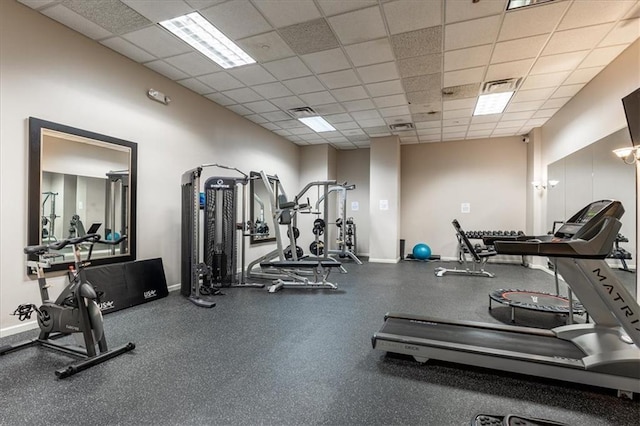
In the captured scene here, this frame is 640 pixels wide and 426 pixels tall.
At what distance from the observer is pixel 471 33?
342 cm

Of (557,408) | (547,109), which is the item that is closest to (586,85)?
(547,109)

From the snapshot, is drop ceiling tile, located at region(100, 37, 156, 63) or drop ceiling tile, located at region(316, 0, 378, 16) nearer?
drop ceiling tile, located at region(316, 0, 378, 16)

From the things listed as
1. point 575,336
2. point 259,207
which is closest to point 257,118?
point 259,207

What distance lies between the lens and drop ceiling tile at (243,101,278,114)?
5659 mm

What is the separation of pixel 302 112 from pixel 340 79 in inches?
63.8

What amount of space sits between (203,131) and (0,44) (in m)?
2.71

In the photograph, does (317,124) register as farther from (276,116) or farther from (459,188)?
(459,188)

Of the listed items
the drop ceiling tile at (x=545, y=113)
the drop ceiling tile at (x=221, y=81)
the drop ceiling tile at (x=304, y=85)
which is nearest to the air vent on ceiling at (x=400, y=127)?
the drop ceiling tile at (x=545, y=113)

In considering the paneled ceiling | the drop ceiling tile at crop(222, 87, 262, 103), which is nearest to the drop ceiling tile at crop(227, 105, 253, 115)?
the paneled ceiling

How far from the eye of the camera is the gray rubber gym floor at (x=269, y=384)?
1738 millimetres

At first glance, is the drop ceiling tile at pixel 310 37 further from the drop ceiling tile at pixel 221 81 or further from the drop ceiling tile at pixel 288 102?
the drop ceiling tile at pixel 288 102

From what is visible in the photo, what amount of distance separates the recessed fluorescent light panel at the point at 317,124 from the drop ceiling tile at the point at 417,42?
2890 mm

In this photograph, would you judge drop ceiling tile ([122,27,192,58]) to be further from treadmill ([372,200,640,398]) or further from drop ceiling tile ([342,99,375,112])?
treadmill ([372,200,640,398])

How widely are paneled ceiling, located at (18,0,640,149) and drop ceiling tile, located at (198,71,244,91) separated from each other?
0.02 meters
